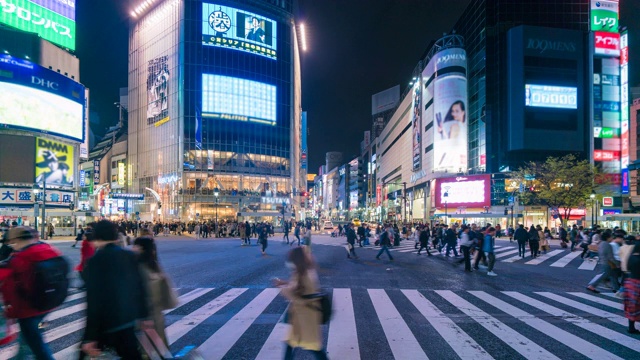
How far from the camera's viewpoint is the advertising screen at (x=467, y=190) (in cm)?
5841

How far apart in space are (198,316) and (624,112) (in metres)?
69.8

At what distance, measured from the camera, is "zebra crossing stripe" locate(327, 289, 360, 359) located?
5.82 meters

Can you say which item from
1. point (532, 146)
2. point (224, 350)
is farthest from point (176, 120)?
point (224, 350)

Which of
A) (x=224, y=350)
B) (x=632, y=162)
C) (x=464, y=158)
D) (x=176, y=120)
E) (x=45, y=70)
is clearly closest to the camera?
(x=224, y=350)

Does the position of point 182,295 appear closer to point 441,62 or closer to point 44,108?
point 44,108

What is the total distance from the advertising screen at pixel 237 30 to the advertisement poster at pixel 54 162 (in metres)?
32.2

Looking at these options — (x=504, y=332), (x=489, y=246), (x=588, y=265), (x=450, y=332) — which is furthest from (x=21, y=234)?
(x=588, y=265)

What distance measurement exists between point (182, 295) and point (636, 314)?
966cm

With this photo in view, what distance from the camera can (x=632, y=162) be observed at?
57.2 m

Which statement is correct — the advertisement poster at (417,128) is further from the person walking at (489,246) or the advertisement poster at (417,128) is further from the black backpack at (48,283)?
the black backpack at (48,283)

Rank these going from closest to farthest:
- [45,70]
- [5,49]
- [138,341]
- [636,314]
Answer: [138,341] → [636,314] → [45,70] → [5,49]

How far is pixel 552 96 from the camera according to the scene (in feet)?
195

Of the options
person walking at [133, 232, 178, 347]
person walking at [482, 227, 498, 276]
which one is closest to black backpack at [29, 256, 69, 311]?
person walking at [133, 232, 178, 347]

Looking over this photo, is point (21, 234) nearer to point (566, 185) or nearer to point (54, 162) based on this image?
point (566, 185)
